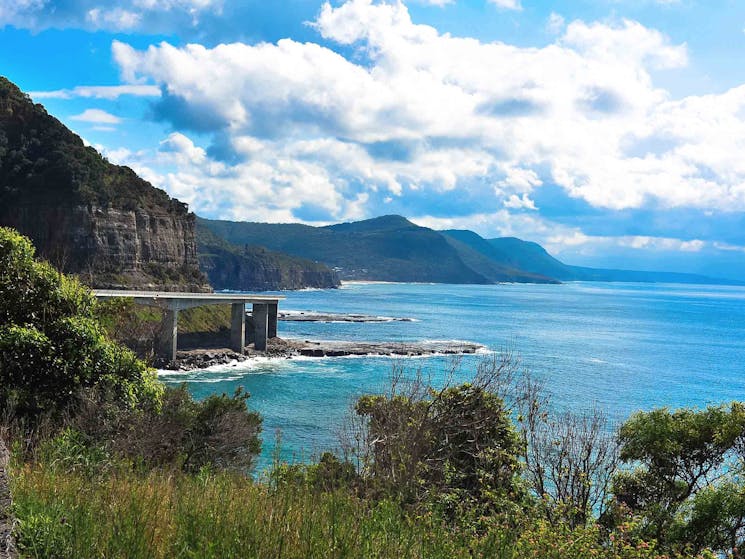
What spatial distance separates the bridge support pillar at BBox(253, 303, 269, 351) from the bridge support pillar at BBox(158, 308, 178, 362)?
11.2 meters

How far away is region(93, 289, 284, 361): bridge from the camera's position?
6744cm

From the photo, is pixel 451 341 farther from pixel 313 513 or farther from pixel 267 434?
pixel 313 513

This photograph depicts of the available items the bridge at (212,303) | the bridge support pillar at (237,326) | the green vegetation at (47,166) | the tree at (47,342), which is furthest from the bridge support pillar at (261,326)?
the tree at (47,342)

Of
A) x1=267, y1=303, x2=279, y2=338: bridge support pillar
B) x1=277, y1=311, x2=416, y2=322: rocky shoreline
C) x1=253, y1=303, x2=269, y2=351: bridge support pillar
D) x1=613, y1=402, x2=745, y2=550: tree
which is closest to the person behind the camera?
x1=613, y1=402, x2=745, y2=550: tree

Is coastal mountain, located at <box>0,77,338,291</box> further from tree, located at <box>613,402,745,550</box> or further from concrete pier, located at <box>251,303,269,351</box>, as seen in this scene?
tree, located at <box>613,402,745,550</box>

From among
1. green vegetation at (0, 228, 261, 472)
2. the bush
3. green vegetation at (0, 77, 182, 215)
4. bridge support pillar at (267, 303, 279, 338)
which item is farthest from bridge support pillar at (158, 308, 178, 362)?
green vegetation at (0, 228, 261, 472)

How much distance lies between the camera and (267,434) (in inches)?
1469

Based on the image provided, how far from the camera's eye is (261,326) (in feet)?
260

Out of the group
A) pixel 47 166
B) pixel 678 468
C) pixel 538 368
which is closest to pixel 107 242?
pixel 47 166

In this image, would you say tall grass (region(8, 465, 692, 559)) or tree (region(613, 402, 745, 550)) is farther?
tree (region(613, 402, 745, 550))

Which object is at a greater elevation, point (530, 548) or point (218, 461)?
point (530, 548)

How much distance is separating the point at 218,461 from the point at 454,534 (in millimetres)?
16876

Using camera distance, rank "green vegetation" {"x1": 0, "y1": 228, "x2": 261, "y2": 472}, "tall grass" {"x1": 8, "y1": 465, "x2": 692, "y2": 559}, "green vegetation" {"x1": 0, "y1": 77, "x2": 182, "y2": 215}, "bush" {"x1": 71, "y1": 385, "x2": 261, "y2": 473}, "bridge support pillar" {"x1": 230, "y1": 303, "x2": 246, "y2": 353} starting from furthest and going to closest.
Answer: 1. "green vegetation" {"x1": 0, "y1": 77, "x2": 182, "y2": 215}
2. "bridge support pillar" {"x1": 230, "y1": 303, "x2": 246, "y2": 353}
3. "bush" {"x1": 71, "y1": 385, "x2": 261, "y2": 473}
4. "green vegetation" {"x1": 0, "y1": 228, "x2": 261, "y2": 472}
5. "tall grass" {"x1": 8, "y1": 465, "x2": 692, "y2": 559}

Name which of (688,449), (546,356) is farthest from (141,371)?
(546,356)
